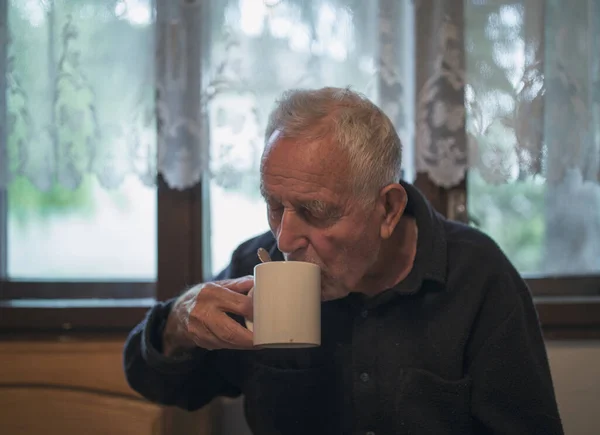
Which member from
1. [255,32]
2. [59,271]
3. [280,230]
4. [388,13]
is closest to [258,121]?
[255,32]

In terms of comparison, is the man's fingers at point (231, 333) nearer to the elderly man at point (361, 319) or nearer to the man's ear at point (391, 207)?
the elderly man at point (361, 319)

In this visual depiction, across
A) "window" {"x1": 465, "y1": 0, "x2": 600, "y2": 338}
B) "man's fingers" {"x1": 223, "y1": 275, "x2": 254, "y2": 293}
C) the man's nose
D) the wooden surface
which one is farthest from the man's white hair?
the wooden surface

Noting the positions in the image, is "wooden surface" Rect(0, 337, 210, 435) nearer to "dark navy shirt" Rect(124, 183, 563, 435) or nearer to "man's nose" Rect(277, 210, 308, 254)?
"dark navy shirt" Rect(124, 183, 563, 435)

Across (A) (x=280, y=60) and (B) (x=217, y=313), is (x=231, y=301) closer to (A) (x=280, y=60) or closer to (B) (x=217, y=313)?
(B) (x=217, y=313)

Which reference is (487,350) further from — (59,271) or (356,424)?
(59,271)

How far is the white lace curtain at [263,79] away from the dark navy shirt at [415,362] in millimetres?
388

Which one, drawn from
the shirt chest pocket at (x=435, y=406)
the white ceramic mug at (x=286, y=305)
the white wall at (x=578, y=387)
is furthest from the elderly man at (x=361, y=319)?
the white wall at (x=578, y=387)

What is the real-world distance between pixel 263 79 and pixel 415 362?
0.80 meters

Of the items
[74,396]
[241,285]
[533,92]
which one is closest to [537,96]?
[533,92]

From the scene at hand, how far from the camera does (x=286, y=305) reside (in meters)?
0.99

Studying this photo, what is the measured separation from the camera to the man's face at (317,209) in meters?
1.15

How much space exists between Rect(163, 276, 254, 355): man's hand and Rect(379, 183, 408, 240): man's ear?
0.26 meters

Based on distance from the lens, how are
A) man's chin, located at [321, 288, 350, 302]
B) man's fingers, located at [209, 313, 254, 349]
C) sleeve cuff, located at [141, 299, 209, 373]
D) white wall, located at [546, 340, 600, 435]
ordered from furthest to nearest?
white wall, located at [546, 340, 600, 435] < sleeve cuff, located at [141, 299, 209, 373] < man's chin, located at [321, 288, 350, 302] < man's fingers, located at [209, 313, 254, 349]

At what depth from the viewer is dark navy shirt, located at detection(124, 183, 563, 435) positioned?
1220 mm
